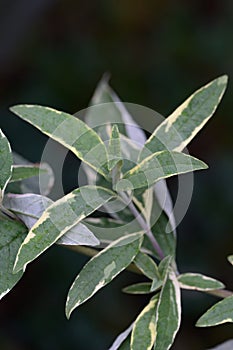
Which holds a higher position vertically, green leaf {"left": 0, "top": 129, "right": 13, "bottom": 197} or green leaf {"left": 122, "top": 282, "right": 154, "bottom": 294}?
green leaf {"left": 0, "top": 129, "right": 13, "bottom": 197}

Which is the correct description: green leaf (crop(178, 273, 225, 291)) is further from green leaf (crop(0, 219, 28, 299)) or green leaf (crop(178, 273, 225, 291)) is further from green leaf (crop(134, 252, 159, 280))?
green leaf (crop(0, 219, 28, 299))

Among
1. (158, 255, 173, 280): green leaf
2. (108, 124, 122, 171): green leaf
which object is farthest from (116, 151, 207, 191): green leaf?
(158, 255, 173, 280): green leaf

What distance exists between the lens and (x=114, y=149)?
2.02ft

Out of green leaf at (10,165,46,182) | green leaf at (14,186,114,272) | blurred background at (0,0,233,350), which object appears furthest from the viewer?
blurred background at (0,0,233,350)

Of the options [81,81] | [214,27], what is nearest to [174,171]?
[81,81]

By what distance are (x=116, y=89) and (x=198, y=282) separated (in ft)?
4.87

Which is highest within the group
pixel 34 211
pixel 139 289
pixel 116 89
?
pixel 34 211

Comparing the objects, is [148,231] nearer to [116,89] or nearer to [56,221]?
[56,221]

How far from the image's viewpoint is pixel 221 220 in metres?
1.88

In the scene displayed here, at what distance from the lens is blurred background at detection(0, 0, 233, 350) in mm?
1834

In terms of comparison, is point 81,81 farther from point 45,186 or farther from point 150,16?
point 45,186

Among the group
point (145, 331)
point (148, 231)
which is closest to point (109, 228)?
point (148, 231)

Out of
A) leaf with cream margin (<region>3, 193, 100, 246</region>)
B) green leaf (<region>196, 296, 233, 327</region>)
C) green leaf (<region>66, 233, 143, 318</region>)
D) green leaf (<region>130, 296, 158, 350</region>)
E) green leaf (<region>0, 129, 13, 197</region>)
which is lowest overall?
green leaf (<region>130, 296, 158, 350</region>)

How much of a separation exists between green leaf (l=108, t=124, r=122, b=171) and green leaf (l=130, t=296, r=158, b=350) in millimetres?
174
